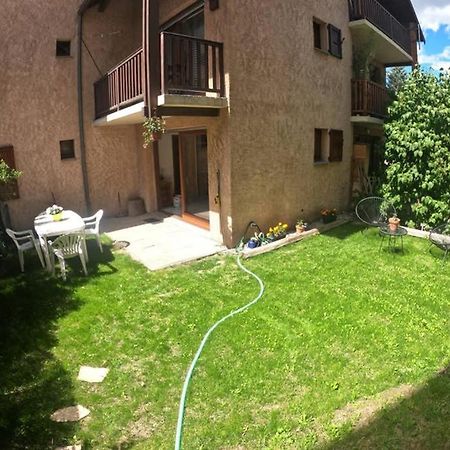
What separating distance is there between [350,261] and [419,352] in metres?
3.43

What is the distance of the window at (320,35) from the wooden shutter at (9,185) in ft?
31.4

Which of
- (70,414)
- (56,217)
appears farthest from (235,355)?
(56,217)

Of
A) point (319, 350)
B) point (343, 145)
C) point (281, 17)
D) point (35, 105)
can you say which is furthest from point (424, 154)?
point (35, 105)

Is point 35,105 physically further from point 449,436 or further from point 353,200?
point 449,436

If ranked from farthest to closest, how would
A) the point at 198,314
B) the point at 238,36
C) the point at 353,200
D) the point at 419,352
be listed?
the point at 353,200
the point at 238,36
the point at 198,314
the point at 419,352

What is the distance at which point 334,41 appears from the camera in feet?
38.2

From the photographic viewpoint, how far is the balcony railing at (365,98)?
12766 millimetres

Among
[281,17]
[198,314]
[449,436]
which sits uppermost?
[281,17]

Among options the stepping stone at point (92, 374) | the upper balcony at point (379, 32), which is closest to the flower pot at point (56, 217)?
the stepping stone at point (92, 374)

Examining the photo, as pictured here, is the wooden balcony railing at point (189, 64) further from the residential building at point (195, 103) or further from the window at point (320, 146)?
the window at point (320, 146)

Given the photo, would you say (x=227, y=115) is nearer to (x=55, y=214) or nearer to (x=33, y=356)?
(x=55, y=214)

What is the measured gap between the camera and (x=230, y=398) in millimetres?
4270

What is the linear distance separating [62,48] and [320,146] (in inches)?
337

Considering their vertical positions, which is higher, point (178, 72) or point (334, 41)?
point (334, 41)
